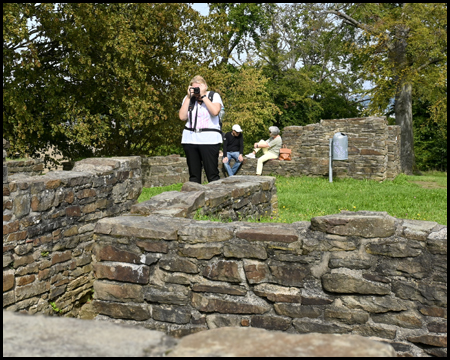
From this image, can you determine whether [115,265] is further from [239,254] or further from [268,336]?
[268,336]

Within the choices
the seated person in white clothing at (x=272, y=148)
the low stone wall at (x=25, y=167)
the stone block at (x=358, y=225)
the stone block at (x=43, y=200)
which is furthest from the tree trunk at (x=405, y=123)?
the stone block at (x=358, y=225)

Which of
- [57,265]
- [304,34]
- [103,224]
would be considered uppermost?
[304,34]

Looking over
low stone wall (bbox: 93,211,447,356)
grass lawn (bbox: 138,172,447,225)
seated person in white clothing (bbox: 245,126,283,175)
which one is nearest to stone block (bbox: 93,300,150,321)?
low stone wall (bbox: 93,211,447,356)

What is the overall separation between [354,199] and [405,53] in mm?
12315

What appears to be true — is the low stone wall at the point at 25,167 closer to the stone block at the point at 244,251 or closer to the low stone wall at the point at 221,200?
the low stone wall at the point at 221,200

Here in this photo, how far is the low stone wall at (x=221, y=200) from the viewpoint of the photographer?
516 cm

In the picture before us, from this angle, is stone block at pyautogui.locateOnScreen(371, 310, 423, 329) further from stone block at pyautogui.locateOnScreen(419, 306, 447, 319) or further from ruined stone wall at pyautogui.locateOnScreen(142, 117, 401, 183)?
ruined stone wall at pyautogui.locateOnScreen(142, 117, 401, 183)

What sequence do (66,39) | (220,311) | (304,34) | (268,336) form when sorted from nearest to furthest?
1. (268,336)
2. (220,311)
3. (66,39)
4. (304,34)

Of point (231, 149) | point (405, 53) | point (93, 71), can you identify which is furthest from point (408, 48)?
point (93, 71)

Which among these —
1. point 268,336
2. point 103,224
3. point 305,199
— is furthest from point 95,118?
point 268,336

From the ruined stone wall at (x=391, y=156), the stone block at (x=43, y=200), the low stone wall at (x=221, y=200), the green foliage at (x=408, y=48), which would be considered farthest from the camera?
the green foliage at (x=408, y=48)

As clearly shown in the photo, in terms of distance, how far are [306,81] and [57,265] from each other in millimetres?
Answer: 24690

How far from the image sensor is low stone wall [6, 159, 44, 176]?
11.2 meters

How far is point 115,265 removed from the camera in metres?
4.18
